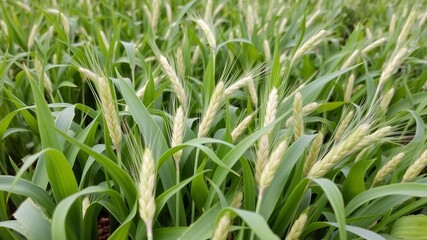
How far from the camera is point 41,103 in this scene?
4.14 feet

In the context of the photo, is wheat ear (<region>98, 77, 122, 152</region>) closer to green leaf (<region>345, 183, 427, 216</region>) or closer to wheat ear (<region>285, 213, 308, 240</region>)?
wheat ear (<region>285, 213, 308, 240</region>)

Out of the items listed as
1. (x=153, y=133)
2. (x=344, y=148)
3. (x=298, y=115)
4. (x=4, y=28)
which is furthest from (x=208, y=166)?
(x=4, y=28)

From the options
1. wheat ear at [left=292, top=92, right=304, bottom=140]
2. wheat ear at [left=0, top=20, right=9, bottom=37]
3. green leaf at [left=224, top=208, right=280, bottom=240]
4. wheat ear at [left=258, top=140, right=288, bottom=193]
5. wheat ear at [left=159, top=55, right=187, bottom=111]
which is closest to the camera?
green leaf at [left=224, top=208, right=280, bottom=240]

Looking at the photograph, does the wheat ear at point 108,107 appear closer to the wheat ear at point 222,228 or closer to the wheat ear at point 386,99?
the wheat ear at point 222,228

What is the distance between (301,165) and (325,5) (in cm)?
268

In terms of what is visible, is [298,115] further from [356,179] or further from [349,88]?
[349,88]

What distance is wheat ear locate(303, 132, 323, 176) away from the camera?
4.12 ft

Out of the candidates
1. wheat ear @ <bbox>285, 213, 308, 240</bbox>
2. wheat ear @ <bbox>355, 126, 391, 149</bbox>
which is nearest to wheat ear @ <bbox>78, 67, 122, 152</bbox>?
wheat ear @ <bbox>285, 213, 308, 240</bbox>

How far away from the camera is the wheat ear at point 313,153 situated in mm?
1256

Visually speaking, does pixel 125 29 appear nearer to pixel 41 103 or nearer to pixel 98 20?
pixel 98 20

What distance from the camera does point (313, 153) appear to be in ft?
4.20

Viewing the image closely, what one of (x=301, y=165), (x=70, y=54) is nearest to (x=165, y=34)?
(x=70, y=54)

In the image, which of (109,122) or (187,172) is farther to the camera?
(187,172)

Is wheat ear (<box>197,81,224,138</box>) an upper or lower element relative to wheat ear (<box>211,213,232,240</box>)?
upper
